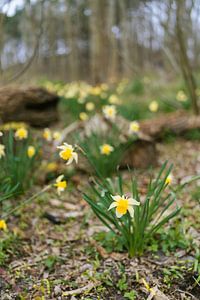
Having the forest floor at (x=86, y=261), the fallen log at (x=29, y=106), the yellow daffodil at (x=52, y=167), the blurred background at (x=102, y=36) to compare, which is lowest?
the forest floor at (x=86, y=261)

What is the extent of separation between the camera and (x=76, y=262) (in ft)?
6.53

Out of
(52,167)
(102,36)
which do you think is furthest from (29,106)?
(102,36)

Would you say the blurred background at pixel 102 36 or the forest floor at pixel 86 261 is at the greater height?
the blurred background at pixel 102 36

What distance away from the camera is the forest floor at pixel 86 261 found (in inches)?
67.9

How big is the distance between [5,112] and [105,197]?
7.00 ft

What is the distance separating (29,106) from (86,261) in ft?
8.16

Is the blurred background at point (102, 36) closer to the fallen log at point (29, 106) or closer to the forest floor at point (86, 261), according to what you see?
the fallen log at point (29, 106)

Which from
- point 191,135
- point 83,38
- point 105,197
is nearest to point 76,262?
point 105,197

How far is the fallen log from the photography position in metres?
3.60

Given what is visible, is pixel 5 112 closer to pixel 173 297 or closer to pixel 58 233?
pixel 58 233

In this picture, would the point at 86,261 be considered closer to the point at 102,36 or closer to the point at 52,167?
the point at 52,167

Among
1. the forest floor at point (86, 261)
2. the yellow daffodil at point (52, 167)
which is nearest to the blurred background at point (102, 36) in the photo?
the yellow daffodil at point (52, 167)

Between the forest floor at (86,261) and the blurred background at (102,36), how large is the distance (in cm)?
183

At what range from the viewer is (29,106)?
3.97 m
